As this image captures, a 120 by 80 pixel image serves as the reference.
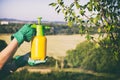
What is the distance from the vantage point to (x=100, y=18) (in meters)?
3.76

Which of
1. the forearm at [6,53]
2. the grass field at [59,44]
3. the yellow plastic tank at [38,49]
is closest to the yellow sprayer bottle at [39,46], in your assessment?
the yellow plastic tank at [38,49]

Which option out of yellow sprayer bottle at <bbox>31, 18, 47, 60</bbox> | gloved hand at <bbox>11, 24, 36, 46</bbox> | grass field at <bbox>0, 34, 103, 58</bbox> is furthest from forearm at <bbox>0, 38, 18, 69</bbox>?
grass field at <bbox>0, 34, 103, 58</bbox>

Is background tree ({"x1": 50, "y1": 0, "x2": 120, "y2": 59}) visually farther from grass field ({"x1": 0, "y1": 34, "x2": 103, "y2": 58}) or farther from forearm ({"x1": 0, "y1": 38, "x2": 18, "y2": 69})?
grass field ({"x1": 0, "y1": 34, "x2": 103, "y2": 58})

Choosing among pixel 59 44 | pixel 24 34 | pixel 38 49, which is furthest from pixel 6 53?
pixel 59 44

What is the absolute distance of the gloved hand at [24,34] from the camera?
3.04 meters

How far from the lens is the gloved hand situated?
3.04 meters

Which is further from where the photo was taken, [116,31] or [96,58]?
[96,58]

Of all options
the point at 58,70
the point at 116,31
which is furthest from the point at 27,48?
the point at 116,31

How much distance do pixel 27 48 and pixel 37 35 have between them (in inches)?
419

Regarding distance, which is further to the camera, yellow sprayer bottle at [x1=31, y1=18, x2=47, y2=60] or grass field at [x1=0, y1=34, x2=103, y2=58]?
grass field at [x1=0, y1=34, x2=103, y2=58]

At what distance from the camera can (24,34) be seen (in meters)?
3.08

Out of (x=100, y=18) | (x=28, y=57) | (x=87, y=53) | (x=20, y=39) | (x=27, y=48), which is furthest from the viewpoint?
(x=27, y=48)

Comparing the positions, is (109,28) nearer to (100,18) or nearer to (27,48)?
(100,18)

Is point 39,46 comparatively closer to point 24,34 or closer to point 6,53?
point 24,34
